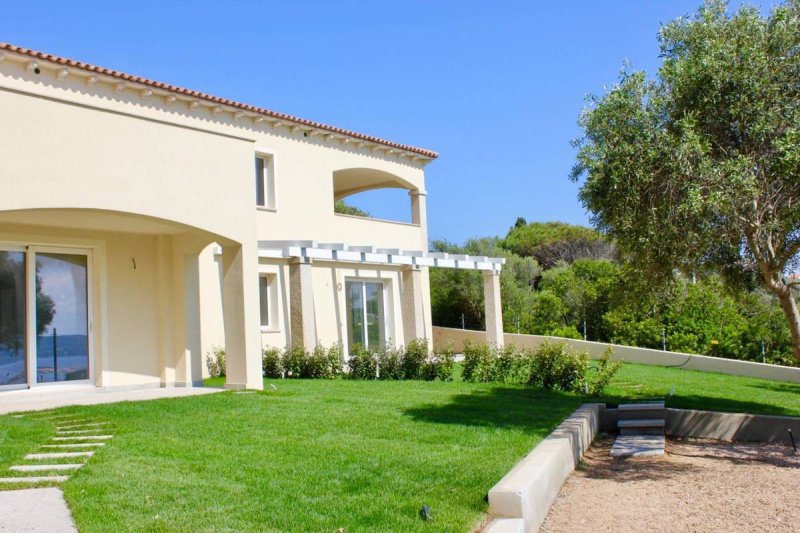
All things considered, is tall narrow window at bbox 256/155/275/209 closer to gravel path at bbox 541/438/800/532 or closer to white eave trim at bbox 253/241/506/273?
white eave trim at bbox 253/241/506/273

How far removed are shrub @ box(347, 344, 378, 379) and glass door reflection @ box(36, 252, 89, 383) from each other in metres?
5.34

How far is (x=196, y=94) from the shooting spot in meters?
15.9

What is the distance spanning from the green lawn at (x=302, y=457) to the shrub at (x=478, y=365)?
2.31 metres

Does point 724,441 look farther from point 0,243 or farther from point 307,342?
point 0,243

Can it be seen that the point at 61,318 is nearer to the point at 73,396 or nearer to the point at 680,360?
the point at 73,396

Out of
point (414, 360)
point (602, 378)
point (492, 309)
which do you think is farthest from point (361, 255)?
point (602, 378)

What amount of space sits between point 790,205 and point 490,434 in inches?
171

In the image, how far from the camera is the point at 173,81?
1568 centimetres

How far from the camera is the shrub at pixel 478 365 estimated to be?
1487 centimetres

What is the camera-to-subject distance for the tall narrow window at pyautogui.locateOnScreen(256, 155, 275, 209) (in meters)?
17.9

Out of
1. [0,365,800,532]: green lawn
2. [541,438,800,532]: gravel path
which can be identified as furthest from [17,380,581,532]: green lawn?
[541,438,800,532]: gravel path

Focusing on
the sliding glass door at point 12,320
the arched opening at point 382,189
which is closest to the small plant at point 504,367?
the arched opening at point 382,189

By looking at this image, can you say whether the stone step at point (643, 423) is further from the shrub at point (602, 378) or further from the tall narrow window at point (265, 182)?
the tall narrow window at point (265, 182)

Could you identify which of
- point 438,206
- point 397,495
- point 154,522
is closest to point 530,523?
point 397,495
